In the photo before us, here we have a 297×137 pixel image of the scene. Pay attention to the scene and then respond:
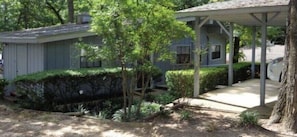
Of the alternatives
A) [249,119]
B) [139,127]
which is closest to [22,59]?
[139,127]

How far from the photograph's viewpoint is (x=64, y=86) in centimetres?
1166

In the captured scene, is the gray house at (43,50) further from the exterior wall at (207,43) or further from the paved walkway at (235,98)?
the exterior wall at (207,43)

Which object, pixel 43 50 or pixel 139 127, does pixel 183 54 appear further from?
pixel 139 127

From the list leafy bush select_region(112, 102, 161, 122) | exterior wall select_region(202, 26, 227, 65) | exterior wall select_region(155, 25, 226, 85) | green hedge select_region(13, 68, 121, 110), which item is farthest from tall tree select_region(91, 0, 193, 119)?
exterior wall select_region(202, 26, 227, 65)

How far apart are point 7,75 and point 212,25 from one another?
33.9 feet

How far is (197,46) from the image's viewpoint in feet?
36.8

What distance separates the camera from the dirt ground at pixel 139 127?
734cm

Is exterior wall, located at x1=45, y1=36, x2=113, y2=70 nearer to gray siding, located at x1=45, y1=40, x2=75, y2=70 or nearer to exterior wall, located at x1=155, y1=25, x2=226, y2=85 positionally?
gray siding, located at x1=45, y1=40, x2=75, y2=70

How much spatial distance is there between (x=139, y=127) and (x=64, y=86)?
462 centimetres

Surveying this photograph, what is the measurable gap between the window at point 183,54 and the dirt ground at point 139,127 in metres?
7.78

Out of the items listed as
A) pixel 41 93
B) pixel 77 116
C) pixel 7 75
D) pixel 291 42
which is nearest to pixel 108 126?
pixel 77 116

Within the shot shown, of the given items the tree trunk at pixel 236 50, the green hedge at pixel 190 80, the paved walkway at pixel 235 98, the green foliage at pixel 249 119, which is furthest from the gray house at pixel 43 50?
the tree trunk at pixel 236 50

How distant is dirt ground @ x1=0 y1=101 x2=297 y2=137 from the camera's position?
24.1 ft

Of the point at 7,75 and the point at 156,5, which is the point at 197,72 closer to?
the point at 156,5
